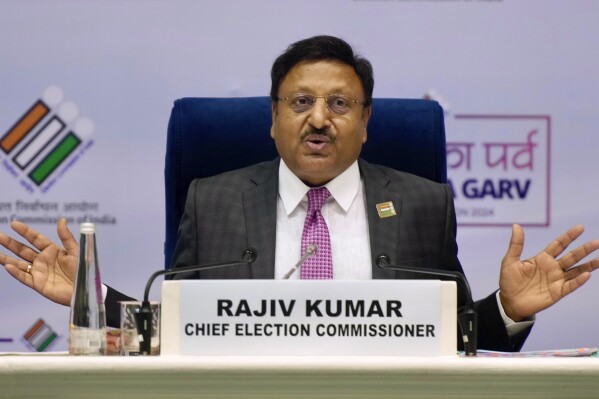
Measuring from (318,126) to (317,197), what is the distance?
0.18m

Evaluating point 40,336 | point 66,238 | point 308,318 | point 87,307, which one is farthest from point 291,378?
point 40,336

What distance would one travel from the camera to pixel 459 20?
3.36 meters

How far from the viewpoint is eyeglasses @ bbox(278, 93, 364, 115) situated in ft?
7.75

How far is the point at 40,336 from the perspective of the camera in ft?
10.8

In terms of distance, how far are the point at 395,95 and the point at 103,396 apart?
2.26 metres

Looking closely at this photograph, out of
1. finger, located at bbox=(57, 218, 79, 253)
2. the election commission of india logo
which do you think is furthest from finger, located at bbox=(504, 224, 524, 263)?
the election commission of india logo

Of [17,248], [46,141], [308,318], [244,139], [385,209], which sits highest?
[46,141]

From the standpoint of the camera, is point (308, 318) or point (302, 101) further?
point (302, 101)

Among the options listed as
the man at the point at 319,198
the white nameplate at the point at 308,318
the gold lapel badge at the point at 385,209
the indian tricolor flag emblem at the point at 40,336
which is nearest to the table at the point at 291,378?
the white nameplate at the point at 308,318

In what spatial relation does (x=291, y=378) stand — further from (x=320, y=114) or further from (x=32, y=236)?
(x=320, y=114)

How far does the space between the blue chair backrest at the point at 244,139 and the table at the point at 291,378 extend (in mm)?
1156

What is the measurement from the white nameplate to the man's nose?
3.29 ft

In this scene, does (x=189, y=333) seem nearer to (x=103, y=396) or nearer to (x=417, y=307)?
(x=103, y=396)

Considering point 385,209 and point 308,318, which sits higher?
point 385,209
